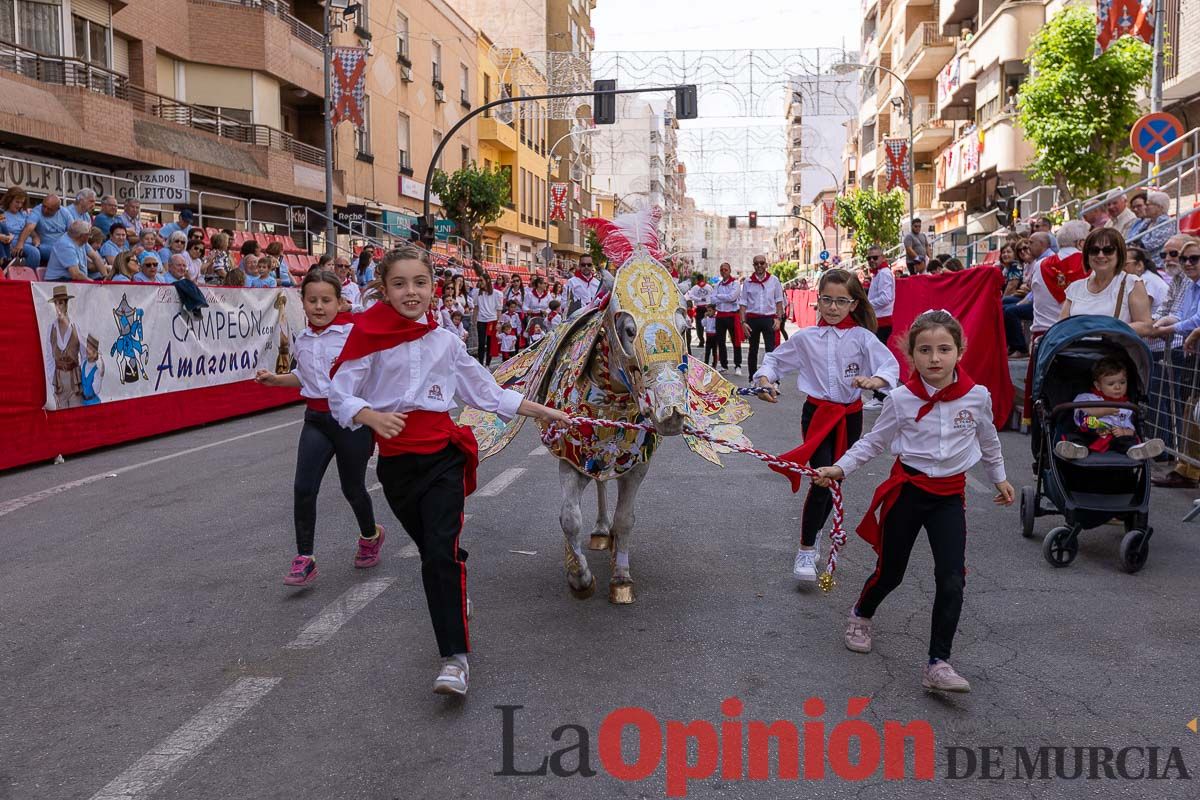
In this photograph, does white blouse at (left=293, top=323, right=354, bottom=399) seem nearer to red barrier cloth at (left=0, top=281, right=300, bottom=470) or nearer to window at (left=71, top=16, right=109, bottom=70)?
red barrier cloth at (left=0, top=281, right=300, bottom=470)

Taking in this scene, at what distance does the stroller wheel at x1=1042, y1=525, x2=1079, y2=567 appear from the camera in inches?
251

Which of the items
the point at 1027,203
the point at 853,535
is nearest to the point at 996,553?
the point at 853,535

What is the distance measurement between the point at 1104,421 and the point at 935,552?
110 inches

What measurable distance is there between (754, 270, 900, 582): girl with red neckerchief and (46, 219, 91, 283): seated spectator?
9.29 m

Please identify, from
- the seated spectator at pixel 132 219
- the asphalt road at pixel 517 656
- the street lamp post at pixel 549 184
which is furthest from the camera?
the street lamp post at pixel 549 184

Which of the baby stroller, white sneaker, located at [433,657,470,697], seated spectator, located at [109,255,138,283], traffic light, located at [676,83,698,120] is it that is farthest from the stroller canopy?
traffic light, located at [676,83,698,120]

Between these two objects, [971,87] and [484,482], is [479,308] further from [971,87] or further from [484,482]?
[971,87]

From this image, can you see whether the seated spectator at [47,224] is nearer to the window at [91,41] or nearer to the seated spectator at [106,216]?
the seated spectator at [106,216]

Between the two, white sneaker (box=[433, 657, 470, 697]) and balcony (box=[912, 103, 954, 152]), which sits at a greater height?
balcony (box=[912, 103, 954, 152])

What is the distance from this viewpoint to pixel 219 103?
27.6 metres

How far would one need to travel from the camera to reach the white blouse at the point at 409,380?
446 cm

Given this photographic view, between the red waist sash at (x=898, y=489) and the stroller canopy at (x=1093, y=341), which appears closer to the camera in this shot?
the red waist sash at (x=898, y=489)

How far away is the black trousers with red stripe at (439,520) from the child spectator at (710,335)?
1462 centimetres

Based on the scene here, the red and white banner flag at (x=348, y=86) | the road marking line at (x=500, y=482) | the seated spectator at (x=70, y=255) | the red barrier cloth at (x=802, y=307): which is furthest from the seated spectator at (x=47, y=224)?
the red barrier cloth at (x=802, y=307)
